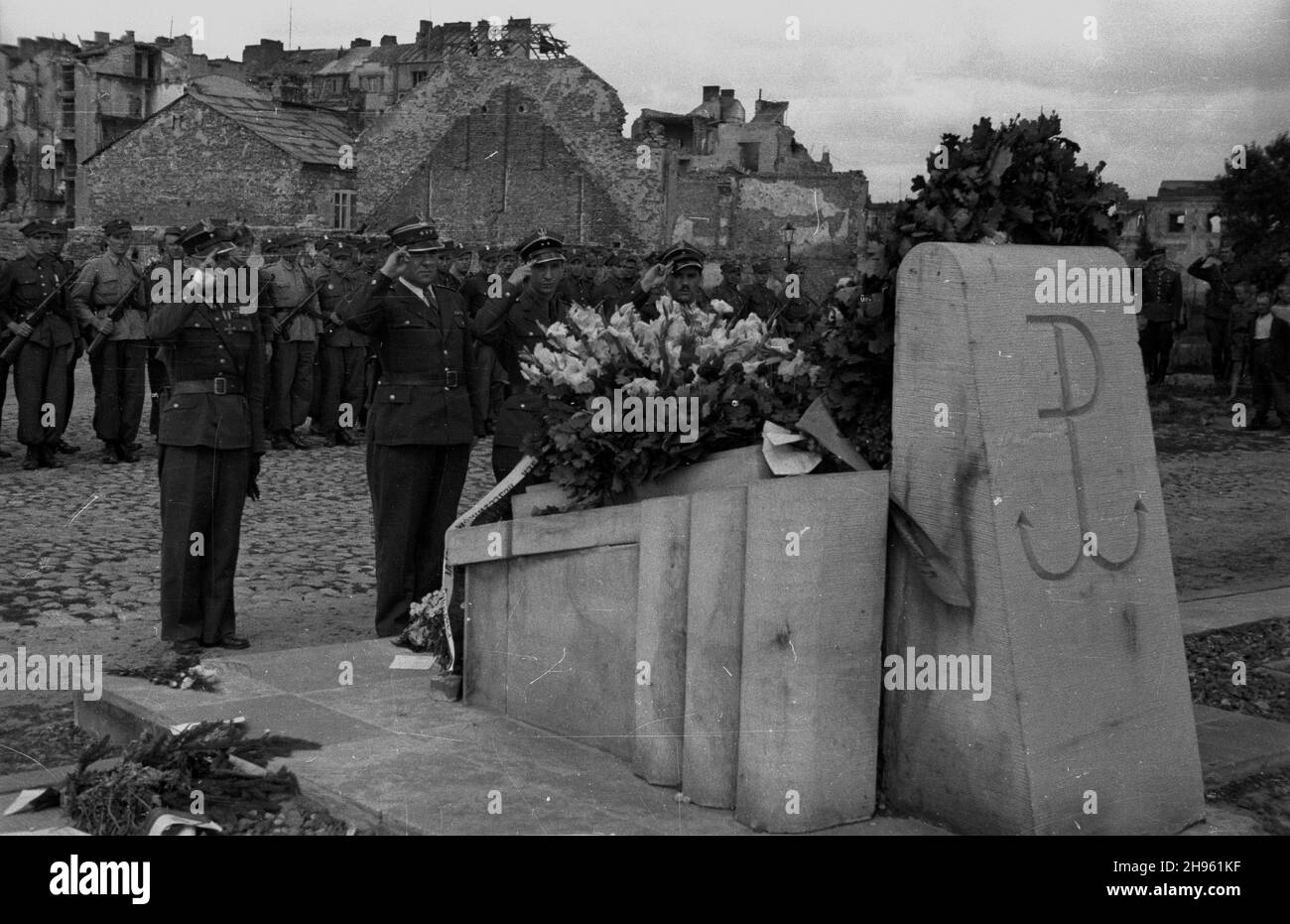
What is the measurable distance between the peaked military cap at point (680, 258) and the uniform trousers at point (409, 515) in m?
2.03

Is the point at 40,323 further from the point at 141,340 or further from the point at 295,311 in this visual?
the point at 295,311

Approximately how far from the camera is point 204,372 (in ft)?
26.0

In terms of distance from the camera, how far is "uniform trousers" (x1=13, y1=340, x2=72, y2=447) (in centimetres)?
1405

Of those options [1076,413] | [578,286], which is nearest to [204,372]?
[1076,413]

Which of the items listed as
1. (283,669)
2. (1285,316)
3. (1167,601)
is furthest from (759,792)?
(1285,316)

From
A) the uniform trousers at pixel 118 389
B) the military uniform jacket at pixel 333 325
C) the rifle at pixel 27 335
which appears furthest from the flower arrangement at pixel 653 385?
the military uniform jacket at pixel 333 325

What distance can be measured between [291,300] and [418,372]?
375 inches

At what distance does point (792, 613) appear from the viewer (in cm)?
441

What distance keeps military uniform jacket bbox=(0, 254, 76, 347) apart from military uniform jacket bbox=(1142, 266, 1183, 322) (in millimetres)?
14892

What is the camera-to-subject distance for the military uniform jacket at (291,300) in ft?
55.4

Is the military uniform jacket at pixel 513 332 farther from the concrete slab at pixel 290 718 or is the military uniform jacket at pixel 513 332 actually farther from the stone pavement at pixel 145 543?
the concrete slab at pixel 290 718

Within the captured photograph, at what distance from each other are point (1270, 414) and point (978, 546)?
1854cm

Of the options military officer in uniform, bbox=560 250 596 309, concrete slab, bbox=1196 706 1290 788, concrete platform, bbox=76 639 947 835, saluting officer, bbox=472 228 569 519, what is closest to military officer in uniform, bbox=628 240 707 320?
saluting officer, bbox=472 228 569 519
